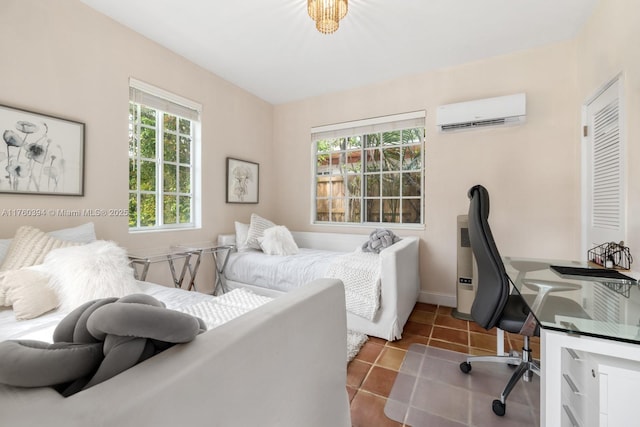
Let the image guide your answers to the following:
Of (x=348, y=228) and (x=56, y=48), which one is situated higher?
(x=56, y=48)

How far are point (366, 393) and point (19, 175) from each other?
9.18 ft

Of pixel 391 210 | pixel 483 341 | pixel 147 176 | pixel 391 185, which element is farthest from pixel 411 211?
pixel 147 176

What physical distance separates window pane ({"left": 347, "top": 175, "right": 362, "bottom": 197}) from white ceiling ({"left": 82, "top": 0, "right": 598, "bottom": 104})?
131 cm

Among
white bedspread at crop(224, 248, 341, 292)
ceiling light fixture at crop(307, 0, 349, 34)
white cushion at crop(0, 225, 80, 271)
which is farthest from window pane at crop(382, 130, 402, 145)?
white cushion at crop(0, 225, 80, 271)

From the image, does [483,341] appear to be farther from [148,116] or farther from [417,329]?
[148,116]

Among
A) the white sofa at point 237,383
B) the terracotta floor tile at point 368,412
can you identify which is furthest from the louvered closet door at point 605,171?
the white sofa at point 237,383

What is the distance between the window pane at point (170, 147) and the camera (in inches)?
120

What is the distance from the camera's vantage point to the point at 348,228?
3939 mm

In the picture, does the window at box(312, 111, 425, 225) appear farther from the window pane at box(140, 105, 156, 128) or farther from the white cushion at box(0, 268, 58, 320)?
the white cushion at box(0, 268, 58, 320)

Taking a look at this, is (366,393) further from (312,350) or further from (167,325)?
(167,325)

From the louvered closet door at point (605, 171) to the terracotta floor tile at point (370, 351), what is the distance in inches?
73.5

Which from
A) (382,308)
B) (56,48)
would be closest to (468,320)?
(382,308)

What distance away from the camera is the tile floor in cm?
161

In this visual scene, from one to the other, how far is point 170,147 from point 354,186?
7.72 feet
